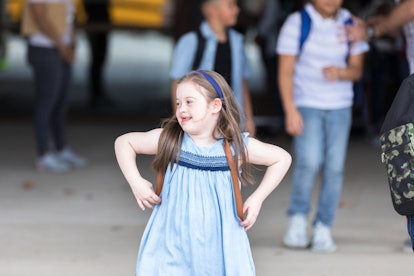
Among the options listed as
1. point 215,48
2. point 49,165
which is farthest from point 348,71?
point 49,165

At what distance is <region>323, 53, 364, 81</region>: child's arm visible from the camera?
6.37 m

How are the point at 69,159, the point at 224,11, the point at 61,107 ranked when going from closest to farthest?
1. the point at 224,11
2. the point at 61,107
3. the point at 69,159

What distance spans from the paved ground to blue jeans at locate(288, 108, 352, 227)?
1.05 ft

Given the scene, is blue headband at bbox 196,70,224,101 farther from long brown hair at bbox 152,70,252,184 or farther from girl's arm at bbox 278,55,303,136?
girl's arm at bbox 278,55,303,136

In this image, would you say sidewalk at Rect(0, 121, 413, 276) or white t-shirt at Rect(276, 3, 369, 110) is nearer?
sidewalk at Rect(0, 121, 413, 276)

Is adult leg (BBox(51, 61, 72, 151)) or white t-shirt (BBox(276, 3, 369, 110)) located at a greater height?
white t-shirt (BBox(276, 3, 369, 110))

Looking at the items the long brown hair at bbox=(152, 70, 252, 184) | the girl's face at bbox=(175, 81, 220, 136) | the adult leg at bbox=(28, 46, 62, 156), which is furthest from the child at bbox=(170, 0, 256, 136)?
the adult leg at bbox=(28, 46, 62, 156)

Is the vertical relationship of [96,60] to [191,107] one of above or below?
below

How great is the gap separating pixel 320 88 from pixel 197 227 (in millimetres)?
2371

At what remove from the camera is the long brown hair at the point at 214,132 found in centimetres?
435

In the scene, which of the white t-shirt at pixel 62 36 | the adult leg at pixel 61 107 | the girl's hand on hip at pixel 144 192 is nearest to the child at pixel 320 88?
the girl's hand on hip at pixel 144 192

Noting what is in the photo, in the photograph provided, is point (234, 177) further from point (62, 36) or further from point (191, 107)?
point (62, 36)

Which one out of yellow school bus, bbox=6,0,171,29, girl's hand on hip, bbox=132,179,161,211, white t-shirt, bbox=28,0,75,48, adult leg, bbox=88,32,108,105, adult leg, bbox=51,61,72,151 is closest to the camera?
girl's hand on hip, bbox=132,179,161,211

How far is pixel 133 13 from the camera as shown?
53.2ft
